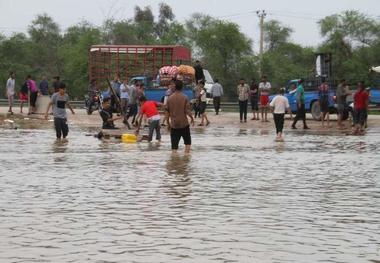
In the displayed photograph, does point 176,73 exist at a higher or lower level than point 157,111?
higher

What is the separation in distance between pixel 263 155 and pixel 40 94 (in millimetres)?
17814

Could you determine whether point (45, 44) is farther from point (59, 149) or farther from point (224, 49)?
point (59, 149)

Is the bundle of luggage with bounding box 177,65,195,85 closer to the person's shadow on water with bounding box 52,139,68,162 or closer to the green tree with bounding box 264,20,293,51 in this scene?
the person's shadow on water with bounding box 52,139,68,162

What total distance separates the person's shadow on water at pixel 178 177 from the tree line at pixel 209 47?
42.1 metres

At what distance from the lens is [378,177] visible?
43.5 feet

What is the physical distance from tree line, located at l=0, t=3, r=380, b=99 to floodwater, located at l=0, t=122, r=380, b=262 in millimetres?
42705

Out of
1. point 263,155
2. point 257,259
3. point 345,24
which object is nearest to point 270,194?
point 257,259

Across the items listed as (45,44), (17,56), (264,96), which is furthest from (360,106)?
(45,44)

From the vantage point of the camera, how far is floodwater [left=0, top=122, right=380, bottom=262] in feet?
23.9

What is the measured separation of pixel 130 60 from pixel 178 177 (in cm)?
2337

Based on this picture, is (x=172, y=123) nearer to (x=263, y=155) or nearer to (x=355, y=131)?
(x=263, y=155)

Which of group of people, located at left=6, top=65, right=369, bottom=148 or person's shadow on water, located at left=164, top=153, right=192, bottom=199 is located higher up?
group of people, located at left=6, top=65, right=369, bottom=148

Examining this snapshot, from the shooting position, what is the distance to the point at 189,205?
1000cm

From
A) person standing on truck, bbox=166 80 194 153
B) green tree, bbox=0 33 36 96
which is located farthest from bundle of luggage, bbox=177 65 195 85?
green tree, bbox=0 33 36 96
